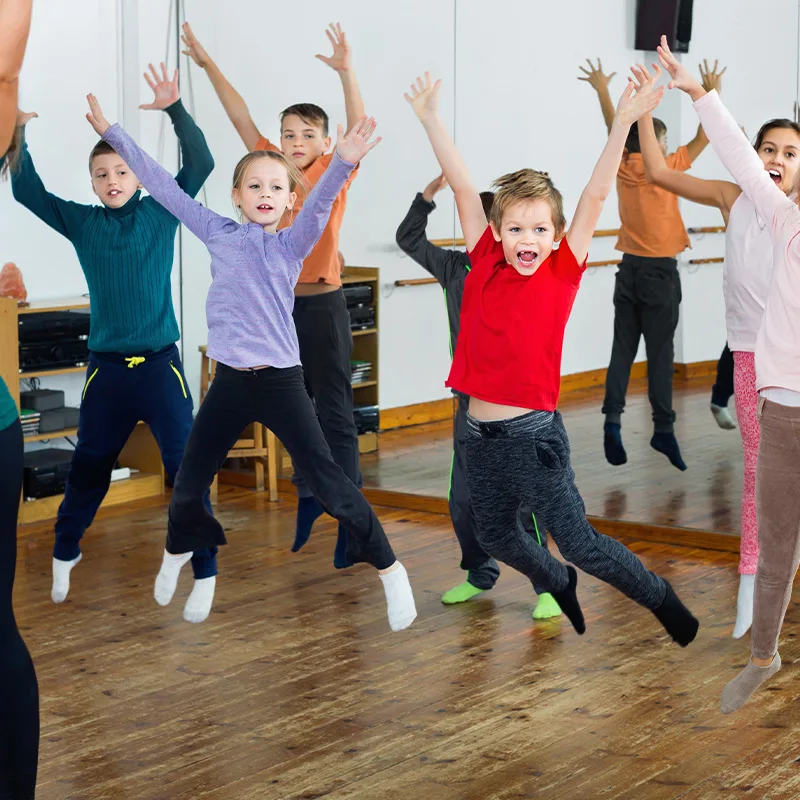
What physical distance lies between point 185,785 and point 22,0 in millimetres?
1820

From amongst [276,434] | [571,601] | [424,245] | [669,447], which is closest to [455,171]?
[424,245]

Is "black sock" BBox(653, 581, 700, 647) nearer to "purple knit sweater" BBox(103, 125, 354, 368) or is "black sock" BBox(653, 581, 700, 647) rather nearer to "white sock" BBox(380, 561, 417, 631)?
"white sock" BBox(380, 561, 417, 631)

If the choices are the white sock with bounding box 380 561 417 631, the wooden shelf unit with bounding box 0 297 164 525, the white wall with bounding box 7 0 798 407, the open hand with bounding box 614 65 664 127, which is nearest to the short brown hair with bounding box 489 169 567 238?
the open hand with bounding box 614 65 664 127

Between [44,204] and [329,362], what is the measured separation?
123 cm

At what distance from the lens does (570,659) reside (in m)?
4.04

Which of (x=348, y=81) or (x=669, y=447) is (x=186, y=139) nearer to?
(x=348, y=81)

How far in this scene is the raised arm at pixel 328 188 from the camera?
3.61 m

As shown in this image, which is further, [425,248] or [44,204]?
[425,248]

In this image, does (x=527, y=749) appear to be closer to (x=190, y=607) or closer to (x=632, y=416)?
(x=190, y=607)

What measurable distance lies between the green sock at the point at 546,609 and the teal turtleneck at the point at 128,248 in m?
1.54

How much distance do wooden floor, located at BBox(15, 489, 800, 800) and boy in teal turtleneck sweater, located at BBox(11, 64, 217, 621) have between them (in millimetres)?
354

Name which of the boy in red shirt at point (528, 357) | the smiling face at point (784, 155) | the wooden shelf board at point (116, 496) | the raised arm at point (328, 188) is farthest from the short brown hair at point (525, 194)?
the wooden shelf board at point (116, 496)

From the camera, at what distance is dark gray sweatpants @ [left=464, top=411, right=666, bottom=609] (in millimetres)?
3428

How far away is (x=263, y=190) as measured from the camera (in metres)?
3.91
